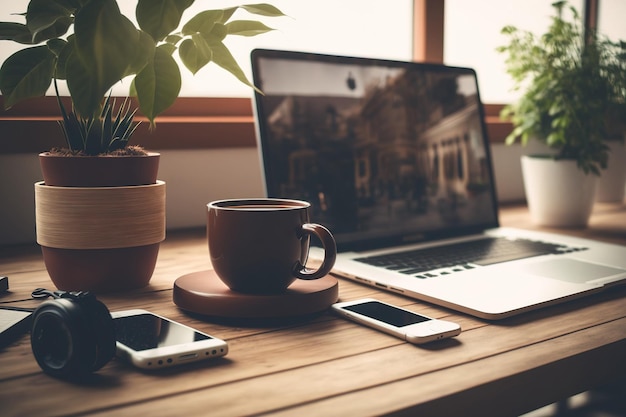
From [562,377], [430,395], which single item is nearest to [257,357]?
[430,395]

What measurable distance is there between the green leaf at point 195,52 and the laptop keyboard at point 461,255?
0.36 m

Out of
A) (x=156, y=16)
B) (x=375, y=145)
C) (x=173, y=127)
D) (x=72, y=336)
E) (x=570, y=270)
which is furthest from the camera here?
(x=173, y=127)

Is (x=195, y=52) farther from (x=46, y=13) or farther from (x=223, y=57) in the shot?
(x=46, y=13)

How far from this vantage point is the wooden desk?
45 cm

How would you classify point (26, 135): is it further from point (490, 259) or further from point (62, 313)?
point (490, 259)

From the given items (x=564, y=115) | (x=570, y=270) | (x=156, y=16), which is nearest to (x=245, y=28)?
(x=156, y=16)

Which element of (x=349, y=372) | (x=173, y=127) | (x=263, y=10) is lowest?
(x=349, y=372)

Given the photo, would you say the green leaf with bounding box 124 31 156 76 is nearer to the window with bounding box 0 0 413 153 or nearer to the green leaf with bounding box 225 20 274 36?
the green leaf with bounding box 225 20 274 36

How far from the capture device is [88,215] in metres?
0.71

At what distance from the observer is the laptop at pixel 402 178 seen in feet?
2.72

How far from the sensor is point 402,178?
41.7 inches

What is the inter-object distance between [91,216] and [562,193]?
37.6 inches

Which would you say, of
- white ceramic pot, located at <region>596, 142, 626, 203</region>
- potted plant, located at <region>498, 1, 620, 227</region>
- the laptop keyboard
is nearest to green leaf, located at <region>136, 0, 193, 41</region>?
the laptop keyboard

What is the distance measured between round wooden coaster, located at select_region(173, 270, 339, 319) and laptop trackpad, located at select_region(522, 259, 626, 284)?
1.02 feet
